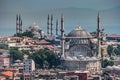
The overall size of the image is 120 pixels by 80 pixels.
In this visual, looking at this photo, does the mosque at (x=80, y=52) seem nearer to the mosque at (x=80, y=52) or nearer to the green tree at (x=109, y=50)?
the mosque at (x=80, y=52)

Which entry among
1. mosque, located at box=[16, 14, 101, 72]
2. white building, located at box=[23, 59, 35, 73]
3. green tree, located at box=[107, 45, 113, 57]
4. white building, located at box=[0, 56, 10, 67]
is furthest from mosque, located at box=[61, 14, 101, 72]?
green tree, located at box=[107, 45, 113, 57]

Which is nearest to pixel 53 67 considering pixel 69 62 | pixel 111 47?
pixel 69 62

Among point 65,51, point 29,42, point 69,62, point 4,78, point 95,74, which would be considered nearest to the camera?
point 4,78

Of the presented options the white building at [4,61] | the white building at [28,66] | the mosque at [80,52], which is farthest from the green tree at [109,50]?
the white building at [28,66]

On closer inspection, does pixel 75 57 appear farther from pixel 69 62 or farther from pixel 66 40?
pixel 66 40

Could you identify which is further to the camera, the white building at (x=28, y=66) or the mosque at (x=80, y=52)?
the mosque at (x=80, y=52)

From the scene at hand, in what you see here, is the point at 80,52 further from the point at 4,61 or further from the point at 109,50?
the point at 109,50

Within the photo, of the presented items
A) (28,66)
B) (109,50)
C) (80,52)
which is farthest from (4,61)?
(109,50)

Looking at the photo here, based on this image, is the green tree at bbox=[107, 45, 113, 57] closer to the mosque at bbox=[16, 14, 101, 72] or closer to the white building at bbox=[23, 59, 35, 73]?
the mosque at bbox=[16, 14, 101, 72]
